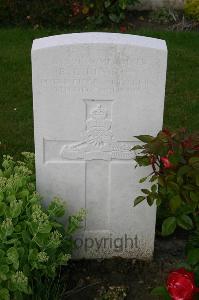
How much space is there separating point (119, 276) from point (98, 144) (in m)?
0.79

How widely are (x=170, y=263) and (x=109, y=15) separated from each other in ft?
A: 16.9

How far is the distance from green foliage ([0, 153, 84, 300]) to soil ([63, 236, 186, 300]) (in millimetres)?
205

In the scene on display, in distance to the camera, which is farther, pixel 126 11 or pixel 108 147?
pixel 126 11

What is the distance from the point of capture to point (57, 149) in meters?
3.13

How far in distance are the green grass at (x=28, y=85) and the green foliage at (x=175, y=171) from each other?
83.8 inches

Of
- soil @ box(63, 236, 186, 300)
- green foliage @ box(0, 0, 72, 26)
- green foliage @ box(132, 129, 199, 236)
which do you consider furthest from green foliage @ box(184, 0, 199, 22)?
green foliage @ box(132, 129, 199, 236)

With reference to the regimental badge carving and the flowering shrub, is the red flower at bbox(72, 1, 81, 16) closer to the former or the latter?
the regimental badge carving

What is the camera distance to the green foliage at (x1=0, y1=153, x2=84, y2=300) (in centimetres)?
275

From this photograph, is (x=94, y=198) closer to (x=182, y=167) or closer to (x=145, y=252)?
(x=145, y=252)

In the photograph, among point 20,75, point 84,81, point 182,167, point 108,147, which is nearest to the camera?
point 182,167

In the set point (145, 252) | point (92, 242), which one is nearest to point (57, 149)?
point (92, 242)

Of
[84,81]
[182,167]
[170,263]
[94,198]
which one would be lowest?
[170,263]

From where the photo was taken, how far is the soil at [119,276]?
3.15m

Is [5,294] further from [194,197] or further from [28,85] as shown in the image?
→ [28,85]
